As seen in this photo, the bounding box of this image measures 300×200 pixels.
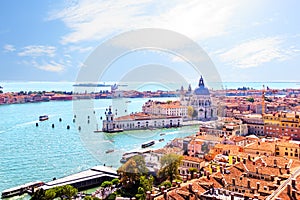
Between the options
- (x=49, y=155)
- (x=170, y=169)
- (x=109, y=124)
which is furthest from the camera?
(x=109, y=124)

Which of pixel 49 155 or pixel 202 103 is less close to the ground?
pixel 202 103

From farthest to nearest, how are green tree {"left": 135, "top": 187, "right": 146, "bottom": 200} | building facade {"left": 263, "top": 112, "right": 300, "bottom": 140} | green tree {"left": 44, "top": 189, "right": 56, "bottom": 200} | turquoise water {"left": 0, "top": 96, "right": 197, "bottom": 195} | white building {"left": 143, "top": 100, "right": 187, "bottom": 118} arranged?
white building {"left": 143, "top": 100, "right": 187, "bottom": 118}, building facade {"left": 263, "top": 112, "right": 300, "bottom": 140}, turquoise water {"left": 0, "top": 96, "right": 197, "bottom": 195}, green tree {"left": 44, "top": 189, "right": 56, "bottom": 200}, green tree {"left": 135, "top": 187, "right": 146, "bottom": 200}

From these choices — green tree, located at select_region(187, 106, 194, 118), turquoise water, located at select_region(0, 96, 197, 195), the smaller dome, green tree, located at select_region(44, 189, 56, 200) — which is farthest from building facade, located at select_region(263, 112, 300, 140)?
green tree, located at select_region(44, 189, 56, 200)

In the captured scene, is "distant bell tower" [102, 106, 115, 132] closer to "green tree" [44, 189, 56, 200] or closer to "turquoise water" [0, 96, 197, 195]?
"turquoise water" [0, 96, 197, 195]

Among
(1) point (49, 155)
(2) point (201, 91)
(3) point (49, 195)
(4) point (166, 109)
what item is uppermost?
(2) point (201, 91)

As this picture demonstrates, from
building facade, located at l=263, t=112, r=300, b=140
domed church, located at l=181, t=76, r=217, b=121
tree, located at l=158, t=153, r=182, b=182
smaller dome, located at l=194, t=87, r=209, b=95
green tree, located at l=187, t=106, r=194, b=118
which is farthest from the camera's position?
green tree, located at l=187, t=106, r=194, b=118

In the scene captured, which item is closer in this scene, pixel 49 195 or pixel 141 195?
pixel 141 195

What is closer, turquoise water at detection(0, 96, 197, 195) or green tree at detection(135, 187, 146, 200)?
green tree at detection(135, 187, 146, 200)

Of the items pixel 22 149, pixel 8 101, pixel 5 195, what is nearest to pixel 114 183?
pixel 5 195

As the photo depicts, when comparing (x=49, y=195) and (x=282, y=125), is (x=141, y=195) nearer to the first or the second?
(x=49, y=195)

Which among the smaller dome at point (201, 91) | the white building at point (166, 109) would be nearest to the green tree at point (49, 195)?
the white building at point (166, 109)

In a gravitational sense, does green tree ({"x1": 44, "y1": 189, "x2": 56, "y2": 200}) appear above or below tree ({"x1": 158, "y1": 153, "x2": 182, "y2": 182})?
below

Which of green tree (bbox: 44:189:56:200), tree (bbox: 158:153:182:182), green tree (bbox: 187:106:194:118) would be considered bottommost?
green tree (bbox: 44:189:56:200)

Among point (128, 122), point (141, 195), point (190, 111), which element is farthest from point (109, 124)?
point (141, 195)
